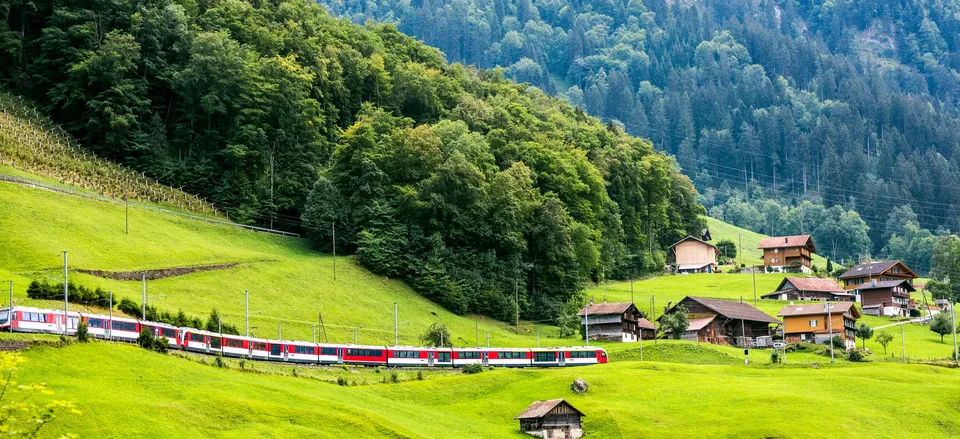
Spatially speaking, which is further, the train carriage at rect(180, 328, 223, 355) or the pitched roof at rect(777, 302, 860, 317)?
the pitched roof at rect(777, 302, 860, 317)

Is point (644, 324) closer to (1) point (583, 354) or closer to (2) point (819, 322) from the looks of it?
(2) point (819, 322)

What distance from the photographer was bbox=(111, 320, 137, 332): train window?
253 ft

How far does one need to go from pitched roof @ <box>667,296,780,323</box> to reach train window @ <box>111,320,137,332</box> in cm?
6815

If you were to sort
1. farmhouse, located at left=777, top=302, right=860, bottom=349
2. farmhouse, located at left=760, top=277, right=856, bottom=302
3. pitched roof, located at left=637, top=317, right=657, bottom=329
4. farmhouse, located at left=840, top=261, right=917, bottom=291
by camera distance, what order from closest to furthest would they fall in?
1. pitched roof, located at left=637, top=317, right=657, bottom=329
2. farmhouse, located at left=777, top=302, right=860, bottom=349
3. farmhouse, located at left=760, top=277, right=856, bottom=302
4. farmhouse, located at left=840, top=261, right=917, bottom=291

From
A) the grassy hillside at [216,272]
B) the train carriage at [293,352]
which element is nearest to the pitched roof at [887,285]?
the grassy hillside at [216,272]

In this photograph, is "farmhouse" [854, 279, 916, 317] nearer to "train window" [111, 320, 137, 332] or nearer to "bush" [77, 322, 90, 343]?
"train window" [111, 320, 137, 332]

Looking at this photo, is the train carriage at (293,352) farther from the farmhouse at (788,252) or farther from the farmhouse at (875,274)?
the farmhouse at (788,252)

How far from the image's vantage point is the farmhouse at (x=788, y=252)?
183 meters

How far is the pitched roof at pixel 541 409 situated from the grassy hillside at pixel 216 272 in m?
27.6

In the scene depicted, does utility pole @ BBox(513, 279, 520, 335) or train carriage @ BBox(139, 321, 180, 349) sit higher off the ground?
utility pole @ BBox(513, 279, 520, 335)

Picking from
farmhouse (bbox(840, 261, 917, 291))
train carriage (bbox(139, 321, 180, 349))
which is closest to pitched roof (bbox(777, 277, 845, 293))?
farmhouse (bbox(840, 261, 917, 291))

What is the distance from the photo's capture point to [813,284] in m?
157

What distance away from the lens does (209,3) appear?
154 m

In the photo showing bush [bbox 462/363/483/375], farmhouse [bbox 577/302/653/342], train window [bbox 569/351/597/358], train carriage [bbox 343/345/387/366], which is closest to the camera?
train carriage [bbox 343/345/387/366]
